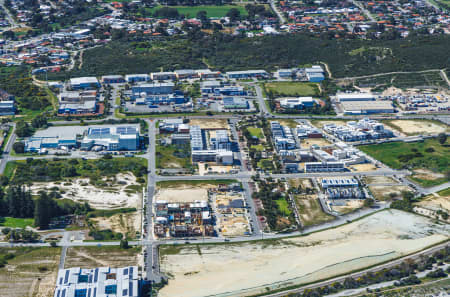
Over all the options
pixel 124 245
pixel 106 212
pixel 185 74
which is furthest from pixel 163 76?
pixel 124 245

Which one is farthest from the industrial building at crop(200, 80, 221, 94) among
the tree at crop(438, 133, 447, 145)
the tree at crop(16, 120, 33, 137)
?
the tree at crop(438, 133, 447, 145)

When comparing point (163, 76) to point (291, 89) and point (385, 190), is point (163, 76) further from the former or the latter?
point (385, 190)

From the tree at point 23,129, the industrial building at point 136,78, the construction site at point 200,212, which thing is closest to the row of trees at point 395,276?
the construction site at point 200,212

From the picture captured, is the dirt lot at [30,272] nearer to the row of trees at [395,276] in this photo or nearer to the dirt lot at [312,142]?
the row of trees at [395,276]

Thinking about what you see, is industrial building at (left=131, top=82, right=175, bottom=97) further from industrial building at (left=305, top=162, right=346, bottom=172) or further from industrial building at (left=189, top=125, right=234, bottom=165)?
industrial building at (left=305, top=162, right=346, bottom=172)

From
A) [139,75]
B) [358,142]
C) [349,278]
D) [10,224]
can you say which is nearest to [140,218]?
[10,224]
